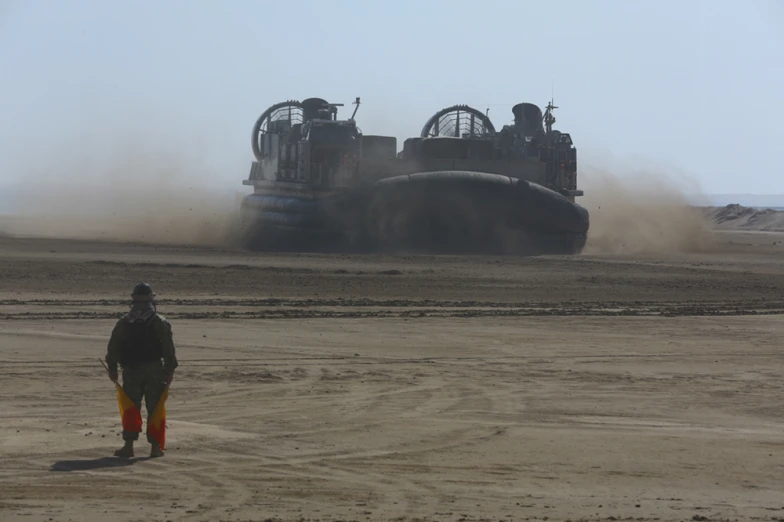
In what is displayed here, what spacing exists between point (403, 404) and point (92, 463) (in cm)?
226

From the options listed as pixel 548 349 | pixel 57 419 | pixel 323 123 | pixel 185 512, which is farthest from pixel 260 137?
pixel 185 512

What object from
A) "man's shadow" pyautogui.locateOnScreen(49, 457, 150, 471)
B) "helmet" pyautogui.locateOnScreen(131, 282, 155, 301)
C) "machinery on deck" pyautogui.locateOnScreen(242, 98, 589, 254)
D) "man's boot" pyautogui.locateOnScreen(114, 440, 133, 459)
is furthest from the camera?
"machinery on deck" pyautogui.locateOnScreen(242, 98, 589, 254)

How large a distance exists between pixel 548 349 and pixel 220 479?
500 centimetres

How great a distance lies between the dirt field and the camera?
5105 mm

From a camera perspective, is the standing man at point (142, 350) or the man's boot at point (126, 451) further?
the standing man at point (142, 350)

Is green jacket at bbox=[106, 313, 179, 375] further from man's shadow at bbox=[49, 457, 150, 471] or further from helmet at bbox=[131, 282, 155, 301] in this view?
man's shadow at bbox=[49, 457, 150, 471]

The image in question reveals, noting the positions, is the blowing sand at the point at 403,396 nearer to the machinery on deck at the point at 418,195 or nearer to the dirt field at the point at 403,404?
the dirt field at the point at 403,404

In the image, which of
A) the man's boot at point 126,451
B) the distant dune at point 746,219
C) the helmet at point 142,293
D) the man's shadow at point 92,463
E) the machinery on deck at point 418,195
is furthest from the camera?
the distant dune at point 746,219

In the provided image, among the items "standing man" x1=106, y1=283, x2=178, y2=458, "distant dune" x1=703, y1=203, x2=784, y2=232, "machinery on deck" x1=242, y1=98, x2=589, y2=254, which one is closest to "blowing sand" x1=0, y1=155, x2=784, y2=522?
"standing man" x1=106, y1=283, x2=178, y2=458

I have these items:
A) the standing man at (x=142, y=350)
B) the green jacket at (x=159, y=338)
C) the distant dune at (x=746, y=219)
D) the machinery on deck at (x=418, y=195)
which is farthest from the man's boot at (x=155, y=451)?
the distant dune at (x=746, y=219)

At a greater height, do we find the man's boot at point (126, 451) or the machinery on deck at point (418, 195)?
the machinery on deck at point (418, 195)

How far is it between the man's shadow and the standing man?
1.00ft

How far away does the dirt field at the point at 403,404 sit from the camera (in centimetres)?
511

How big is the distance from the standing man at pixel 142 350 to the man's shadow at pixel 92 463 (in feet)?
1.00
